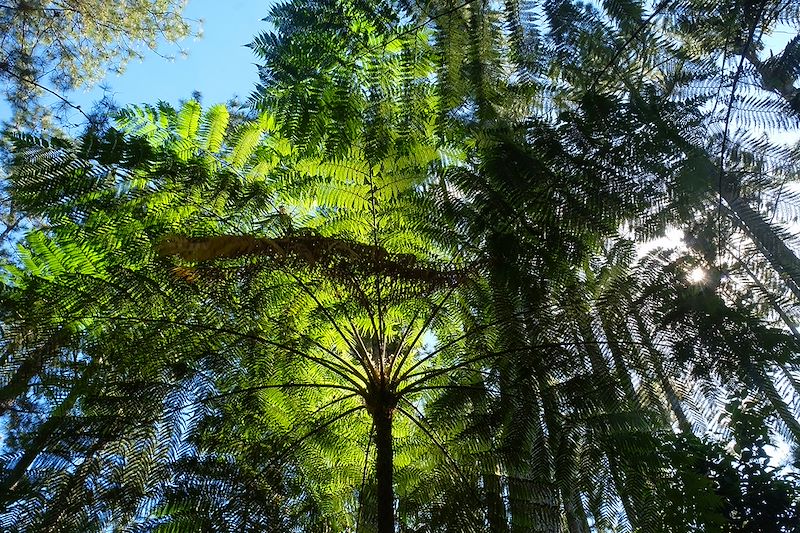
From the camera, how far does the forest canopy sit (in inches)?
74.8

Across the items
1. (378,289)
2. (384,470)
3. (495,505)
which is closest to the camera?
(384,470)

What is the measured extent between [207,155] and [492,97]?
1504 mm

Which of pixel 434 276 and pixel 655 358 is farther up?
pixel 434 276

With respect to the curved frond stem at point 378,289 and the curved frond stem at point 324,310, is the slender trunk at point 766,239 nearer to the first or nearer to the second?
the curved frond stem at point 378,289

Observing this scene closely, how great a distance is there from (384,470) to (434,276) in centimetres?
79

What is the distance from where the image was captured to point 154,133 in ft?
9.27

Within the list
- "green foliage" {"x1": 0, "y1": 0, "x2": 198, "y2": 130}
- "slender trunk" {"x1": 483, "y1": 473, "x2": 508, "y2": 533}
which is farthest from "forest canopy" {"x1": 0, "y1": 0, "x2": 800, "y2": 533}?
"green foliage" {"x1": 0, "y1": 0, "x2": 198, "y2": 130}

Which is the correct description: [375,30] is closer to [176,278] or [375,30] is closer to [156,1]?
[176,278]

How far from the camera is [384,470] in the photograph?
6.70ft

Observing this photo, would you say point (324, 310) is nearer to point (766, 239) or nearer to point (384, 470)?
point (384, 470)

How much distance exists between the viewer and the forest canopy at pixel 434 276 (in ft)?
6.23

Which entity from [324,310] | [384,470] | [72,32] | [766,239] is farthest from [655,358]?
[72,32]

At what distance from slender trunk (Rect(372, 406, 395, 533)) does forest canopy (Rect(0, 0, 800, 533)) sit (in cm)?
1

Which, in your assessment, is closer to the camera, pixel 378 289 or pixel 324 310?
pixel 378 289
